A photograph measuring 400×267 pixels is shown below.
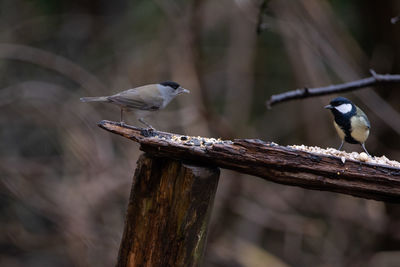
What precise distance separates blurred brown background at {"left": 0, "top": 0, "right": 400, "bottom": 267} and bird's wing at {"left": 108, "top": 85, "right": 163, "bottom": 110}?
2.66 metres

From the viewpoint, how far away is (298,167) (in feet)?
6.95

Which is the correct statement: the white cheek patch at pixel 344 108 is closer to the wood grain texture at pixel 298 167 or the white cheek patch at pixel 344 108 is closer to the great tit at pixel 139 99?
the wood grain texture at pixel 298 167

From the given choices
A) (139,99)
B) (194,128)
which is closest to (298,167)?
(139,99)

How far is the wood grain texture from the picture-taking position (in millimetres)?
2111

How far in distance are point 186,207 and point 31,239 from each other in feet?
16.4

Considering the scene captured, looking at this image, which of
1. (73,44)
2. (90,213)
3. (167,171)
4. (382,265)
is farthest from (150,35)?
(167,171)

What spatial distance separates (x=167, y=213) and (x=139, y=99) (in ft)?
2.49

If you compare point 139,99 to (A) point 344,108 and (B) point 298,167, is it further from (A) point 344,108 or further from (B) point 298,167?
(A) point 344,108

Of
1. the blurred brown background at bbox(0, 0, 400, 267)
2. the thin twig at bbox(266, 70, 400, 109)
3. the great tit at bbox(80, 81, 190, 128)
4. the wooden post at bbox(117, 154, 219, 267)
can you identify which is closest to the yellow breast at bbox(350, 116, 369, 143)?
the thin twig at bbox(266, 70, 400, 109)

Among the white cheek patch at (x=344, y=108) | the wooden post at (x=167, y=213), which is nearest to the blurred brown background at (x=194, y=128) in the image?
the white cheek patch at (x=344, y=108)

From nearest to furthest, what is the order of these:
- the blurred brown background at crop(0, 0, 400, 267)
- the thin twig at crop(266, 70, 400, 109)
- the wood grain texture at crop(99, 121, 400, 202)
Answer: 1. the wood grain texture at crop(99, 121, 400, 202)
2. the thin twig at crop(266, 70, 400, 109)
3. the blurred brown background at crop(0, 0, 400, 267)

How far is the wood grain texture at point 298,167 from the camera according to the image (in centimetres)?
211

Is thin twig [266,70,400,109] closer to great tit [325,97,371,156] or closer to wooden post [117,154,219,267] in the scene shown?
great tit [325,97,371,156]

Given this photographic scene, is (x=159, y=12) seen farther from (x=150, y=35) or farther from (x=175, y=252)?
(x=175, y=252)
